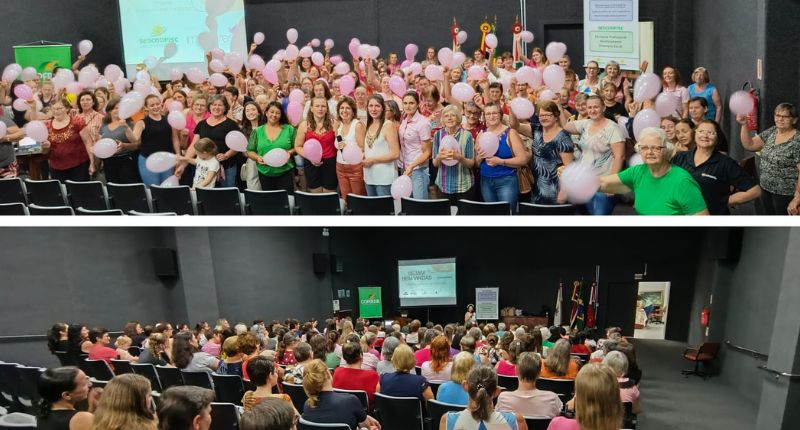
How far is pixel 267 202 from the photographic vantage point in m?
6.04

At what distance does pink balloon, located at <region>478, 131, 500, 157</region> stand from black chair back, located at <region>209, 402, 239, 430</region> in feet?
8.56

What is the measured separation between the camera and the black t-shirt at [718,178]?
4.71m

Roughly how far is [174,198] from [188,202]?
0.11 metres

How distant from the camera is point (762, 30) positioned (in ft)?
26.5

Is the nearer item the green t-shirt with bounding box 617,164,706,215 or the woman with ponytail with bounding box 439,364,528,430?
the woman with ponytail with bounding box 439,364,528,430

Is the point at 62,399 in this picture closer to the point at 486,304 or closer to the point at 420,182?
the point at 420,182

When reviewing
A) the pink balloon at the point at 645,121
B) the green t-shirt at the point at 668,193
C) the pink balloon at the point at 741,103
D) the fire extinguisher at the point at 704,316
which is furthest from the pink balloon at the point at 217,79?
the green t-shirt at the point at 668,193

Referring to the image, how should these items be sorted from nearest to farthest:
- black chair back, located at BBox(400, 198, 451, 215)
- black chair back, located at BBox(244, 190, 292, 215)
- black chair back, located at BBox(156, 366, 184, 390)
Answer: black chair back, located at BBox(156, 366, 184, 390)
black chair back, located at BBox(400, 198, 451, 215)
black chair back, located at BBox(244, 190, 292, 215)

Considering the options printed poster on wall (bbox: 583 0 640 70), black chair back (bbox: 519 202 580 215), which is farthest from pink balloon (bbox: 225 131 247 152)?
printed poster on wall (bbox: 583 0 640 70)

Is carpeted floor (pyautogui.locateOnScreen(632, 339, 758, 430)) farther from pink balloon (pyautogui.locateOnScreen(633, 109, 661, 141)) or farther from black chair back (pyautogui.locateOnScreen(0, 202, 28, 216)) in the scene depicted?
black chair back (pyautogui.locateOnScreen(0, 202, 28, 216))

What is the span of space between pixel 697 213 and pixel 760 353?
6.83 ft

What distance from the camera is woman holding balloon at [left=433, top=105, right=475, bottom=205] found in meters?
5.91

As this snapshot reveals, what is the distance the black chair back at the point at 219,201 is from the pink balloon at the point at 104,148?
3.39 ft

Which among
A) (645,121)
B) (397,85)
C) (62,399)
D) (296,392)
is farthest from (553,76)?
(62,399)
